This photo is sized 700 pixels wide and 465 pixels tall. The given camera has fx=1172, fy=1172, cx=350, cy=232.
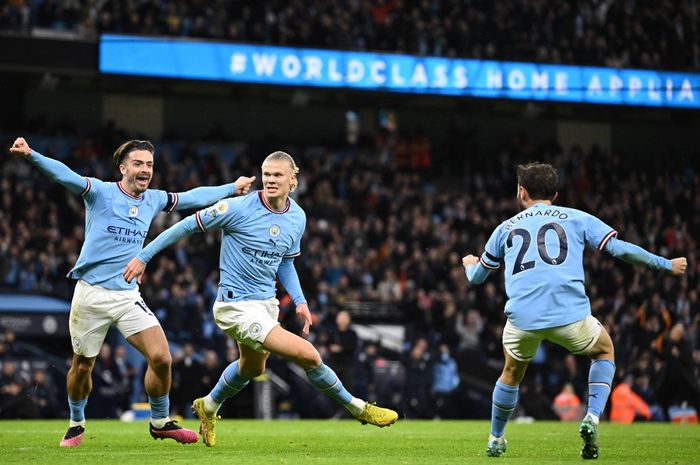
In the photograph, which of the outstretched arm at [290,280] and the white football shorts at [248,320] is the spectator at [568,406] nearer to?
the outstretched arm at [290,280]

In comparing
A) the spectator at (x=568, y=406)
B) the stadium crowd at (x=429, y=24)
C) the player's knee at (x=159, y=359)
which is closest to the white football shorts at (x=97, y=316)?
the player's knee at (x=159, y=359)

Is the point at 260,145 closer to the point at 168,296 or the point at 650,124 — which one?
the point at 168,296

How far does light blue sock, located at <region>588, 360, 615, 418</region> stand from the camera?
8.81 m

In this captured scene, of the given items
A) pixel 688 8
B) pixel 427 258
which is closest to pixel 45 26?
pixel 427 258

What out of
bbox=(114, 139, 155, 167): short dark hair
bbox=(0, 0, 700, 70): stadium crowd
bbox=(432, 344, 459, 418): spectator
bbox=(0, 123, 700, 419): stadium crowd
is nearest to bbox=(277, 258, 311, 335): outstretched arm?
bbox=(114, 139, 155, 167): short dark hair

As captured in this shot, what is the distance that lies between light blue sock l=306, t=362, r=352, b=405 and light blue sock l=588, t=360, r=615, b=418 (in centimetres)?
208

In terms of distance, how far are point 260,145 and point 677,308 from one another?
11.4m

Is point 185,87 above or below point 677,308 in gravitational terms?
above

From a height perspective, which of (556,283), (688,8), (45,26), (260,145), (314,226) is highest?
(688,8)

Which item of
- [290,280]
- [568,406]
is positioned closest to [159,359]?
[290,280]

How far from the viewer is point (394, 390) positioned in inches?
859

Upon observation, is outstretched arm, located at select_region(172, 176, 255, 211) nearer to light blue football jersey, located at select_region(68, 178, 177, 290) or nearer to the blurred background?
light blue football jersey, located at select_region(68, 178, 177, 290)

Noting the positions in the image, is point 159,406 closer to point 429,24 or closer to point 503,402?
point 503,402

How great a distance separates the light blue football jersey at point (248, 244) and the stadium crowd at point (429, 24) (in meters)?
16.7
